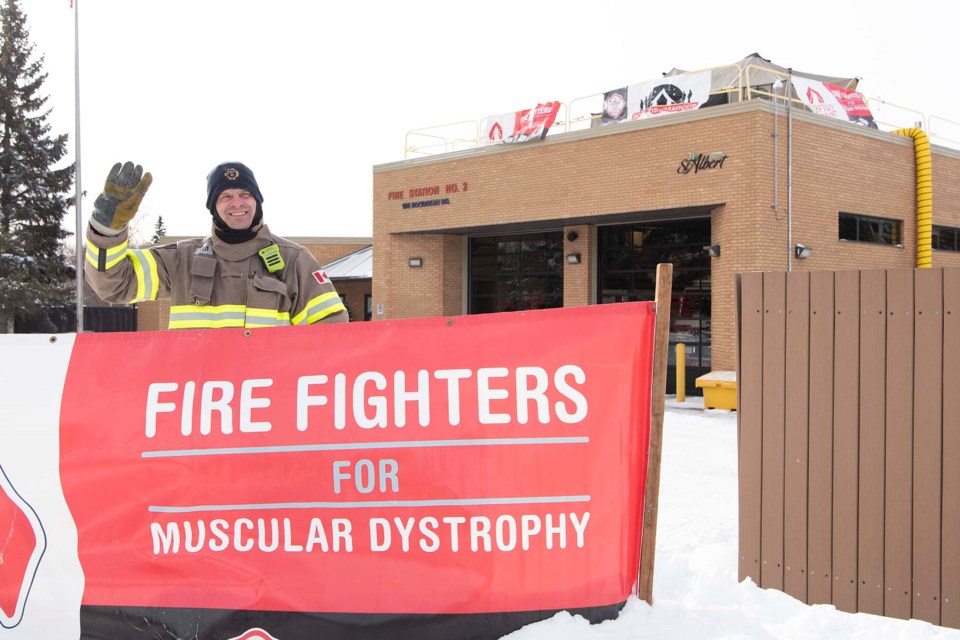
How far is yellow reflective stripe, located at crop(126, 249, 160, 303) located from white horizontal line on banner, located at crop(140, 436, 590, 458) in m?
0.91

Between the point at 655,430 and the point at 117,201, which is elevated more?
the point at 117,201

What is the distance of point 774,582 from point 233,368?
303 cm

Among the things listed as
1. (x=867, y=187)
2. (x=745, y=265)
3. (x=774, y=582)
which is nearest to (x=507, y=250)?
(x=745, y=265)

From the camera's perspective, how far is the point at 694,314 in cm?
1733

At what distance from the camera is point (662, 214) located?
55.7ft

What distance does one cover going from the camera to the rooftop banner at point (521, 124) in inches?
706

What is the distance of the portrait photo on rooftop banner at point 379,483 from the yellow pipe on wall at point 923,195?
1737cm

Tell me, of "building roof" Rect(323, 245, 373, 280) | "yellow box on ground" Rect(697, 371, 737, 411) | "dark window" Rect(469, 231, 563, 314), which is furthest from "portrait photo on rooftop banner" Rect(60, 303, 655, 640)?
"building roof" Rect(323, 245, 373, 280)

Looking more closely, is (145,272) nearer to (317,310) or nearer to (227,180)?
(227,180)

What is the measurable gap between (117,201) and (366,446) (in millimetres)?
1694

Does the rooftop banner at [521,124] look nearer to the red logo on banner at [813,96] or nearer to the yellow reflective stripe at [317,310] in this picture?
the red logo on banner at [813,96]

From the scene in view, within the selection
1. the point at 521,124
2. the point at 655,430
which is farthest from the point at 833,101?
the point at 655,430

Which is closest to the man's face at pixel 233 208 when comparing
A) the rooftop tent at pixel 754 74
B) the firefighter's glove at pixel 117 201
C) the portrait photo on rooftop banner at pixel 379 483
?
the firefighter's glove at pixel 117 201

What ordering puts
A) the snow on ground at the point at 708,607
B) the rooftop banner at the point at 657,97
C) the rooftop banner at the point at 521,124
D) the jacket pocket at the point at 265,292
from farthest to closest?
1. the rooftop banner at the point at 521,124
2. the rooftop banner at the point at 657,97
3. the jacket pocket at the point at 265,292
4. the snow on ground at the point at 708,607
